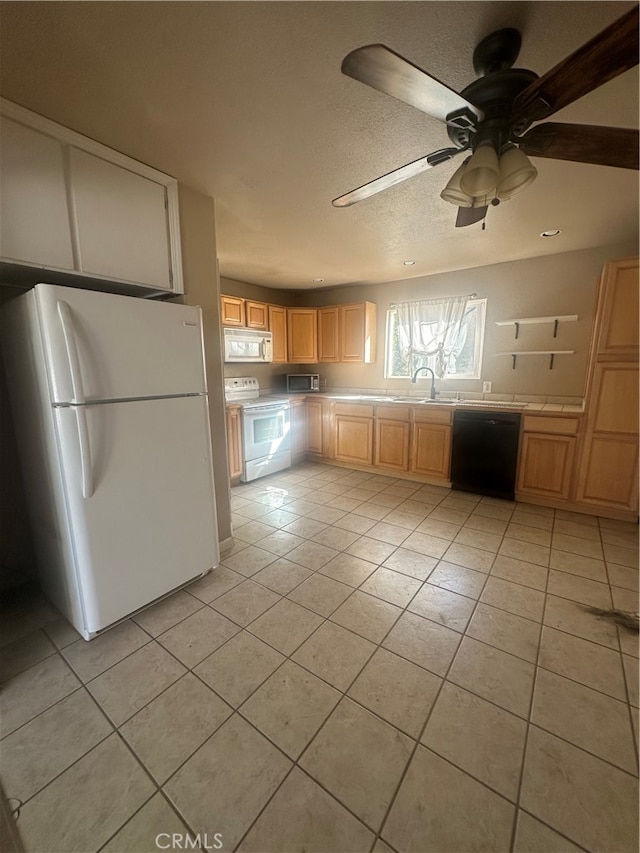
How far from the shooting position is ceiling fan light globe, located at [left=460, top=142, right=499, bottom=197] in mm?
1138

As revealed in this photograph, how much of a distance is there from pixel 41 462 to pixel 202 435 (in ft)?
2.51

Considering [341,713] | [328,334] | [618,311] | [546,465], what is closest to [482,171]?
[341,713]

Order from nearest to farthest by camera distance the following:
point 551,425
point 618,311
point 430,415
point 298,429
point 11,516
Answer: point 11,516 → point 618,311 → point 551,425 → point 430,415 → point 298,429

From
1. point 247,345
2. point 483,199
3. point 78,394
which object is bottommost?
point 78,394

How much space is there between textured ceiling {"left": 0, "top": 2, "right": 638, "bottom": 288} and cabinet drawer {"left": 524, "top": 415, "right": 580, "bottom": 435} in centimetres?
157

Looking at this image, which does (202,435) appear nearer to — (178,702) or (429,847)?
(178,702)

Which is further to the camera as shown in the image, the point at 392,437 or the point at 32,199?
the point at 392,437

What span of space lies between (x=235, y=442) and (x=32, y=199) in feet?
8.59

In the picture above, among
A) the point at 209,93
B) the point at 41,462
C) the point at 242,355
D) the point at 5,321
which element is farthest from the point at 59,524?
the point at 242,355

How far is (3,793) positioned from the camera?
1084mm

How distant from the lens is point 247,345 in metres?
4.11

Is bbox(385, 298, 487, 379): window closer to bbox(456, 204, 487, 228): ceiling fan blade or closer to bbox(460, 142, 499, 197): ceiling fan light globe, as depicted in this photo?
bbox(456, 204, 487, 228): ceiling fan blade

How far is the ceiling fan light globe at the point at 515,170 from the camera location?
3.77 feet

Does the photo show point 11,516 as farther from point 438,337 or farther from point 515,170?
point 438,337
